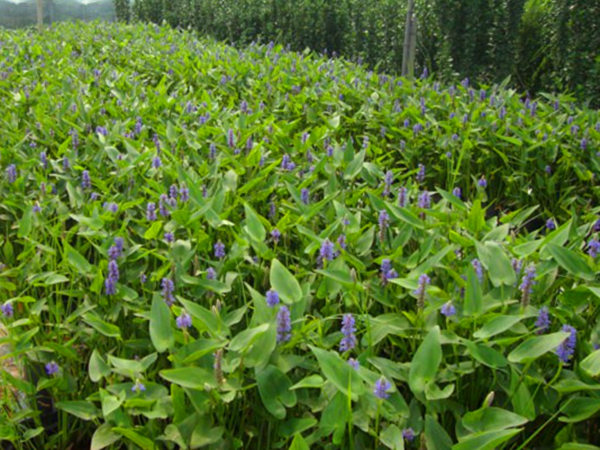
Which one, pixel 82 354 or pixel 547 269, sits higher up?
pixel 547 269

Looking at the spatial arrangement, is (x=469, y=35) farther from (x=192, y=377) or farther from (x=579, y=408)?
(x=192, y=377)

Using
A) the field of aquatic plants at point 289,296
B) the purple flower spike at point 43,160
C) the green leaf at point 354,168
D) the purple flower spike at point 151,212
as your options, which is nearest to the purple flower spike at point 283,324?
the field of aquatic plants at point 289,296

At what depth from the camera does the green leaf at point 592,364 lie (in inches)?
49.4

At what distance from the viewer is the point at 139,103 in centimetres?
368

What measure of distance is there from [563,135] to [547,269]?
1874 mm

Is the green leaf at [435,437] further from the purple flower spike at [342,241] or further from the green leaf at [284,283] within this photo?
the purple flower spike at [342,241]

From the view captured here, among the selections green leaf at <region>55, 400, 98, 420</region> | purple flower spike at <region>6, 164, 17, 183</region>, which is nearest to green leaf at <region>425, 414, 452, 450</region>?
green leaf at <region>55, 400, 98, 420</region>

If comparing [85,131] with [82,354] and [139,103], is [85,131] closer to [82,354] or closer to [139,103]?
[139,103]

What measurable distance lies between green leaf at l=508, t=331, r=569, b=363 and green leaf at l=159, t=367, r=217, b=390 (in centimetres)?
58

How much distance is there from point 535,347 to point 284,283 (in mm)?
545

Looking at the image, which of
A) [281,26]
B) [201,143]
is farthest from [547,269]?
[281,26]

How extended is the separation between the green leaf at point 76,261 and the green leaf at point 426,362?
91 centimetres

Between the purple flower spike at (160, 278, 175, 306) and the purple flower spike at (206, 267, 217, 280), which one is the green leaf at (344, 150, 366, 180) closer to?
the purple flower spike at (206, 267, 217, 280)

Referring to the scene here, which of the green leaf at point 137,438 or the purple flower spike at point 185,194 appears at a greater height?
the purple flower spike at point 185,194
